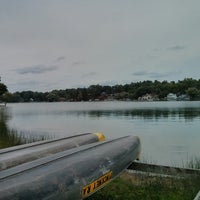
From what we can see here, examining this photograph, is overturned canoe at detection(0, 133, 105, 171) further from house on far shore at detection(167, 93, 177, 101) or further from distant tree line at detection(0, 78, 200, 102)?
house on far shore at detection(167, 93, 177, 101)

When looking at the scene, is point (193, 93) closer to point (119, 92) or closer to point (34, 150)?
A: point (119, 92)

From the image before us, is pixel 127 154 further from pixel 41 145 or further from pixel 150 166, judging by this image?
pixel 41 145

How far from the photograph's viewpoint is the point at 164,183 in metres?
3.74

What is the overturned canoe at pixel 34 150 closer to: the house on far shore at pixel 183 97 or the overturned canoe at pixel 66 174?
the overturned canoe at pixel 66 174

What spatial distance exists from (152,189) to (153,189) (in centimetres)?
1

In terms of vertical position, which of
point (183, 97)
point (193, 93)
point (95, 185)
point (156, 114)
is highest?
point (193, 93)

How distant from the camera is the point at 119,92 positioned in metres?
93.1

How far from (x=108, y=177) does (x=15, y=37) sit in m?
8.93

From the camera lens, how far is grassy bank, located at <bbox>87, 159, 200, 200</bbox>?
3273 mm

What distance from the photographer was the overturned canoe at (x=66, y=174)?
216cm

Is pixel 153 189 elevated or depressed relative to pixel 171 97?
depressed

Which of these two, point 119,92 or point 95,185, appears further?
point 119,92

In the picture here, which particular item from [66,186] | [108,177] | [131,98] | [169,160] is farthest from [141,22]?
[131,98]

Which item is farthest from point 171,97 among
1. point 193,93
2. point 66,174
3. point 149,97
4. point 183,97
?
point 66,174
